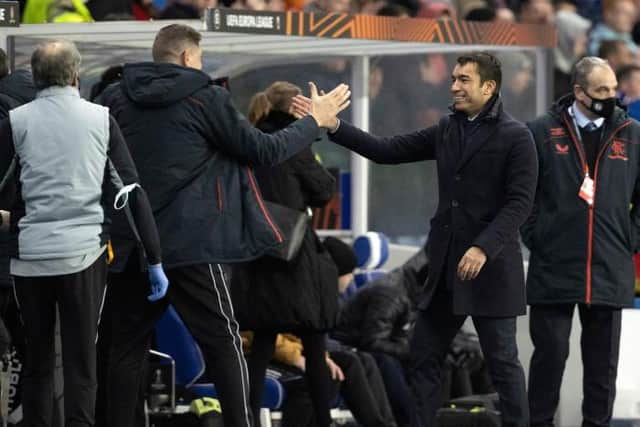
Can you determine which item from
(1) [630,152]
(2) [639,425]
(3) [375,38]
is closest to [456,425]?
(2) [639,425]

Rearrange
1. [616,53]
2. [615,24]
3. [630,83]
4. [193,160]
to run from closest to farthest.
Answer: [193,160] < [630,83] < [616,53] < [615,24]

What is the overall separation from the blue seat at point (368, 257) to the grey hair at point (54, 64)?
14.8ft

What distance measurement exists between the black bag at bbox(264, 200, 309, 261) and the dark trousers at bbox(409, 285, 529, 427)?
1.18 meters

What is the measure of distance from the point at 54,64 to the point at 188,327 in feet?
4.23

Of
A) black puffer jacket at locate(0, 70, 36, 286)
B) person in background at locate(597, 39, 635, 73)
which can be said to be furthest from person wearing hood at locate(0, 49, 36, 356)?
person in background at locate(597, 39, 635, 73)

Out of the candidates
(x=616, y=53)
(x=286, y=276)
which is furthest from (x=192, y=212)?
(x=616, y=53)

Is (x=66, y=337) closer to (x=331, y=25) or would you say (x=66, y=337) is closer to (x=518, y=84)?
(x=331, y=25)

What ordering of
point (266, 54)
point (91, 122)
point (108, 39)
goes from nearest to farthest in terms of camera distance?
point (91, 122) < point (108, 39) < point (266, 54)

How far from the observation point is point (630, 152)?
30.1 feet

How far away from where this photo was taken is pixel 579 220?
9094 millimetres

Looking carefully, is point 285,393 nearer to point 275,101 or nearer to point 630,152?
point 275,101

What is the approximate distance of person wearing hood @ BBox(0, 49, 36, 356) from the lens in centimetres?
848

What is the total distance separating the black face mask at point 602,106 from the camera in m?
9.11

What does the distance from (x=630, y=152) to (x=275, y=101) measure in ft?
6.29
